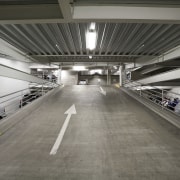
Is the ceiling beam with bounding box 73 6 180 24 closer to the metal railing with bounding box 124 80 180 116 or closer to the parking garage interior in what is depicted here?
the parking garage interior

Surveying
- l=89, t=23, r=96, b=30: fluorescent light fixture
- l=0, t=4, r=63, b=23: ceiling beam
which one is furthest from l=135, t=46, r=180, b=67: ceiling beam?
l=0, t=4, r=63, b=23: ceiling beam

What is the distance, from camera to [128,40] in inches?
325

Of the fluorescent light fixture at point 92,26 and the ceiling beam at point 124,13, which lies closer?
the ceiling beam at point 124,13

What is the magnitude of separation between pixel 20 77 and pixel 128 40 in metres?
4.99

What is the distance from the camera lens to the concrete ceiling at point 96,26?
13.9 ft

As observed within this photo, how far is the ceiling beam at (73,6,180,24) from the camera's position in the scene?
4250mm

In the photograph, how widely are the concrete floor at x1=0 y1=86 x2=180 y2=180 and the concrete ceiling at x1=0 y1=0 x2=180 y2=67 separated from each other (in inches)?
111

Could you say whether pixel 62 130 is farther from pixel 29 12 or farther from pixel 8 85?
pixel 8 85

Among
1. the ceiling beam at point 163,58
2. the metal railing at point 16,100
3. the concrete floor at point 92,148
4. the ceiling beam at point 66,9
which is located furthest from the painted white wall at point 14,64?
A: the ceiling beam at point 163,58

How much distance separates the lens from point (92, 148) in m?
3.93

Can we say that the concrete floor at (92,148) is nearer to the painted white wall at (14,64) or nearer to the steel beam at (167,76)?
the steel beam at (167,76)

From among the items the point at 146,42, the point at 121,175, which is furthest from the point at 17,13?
the point at 146,42

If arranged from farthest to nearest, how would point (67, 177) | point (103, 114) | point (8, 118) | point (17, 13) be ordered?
Answer: point (103, 114), point (8, 118), point (17, 13), point (67, 177)

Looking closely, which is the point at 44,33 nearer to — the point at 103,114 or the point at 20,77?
the point at 20,77
